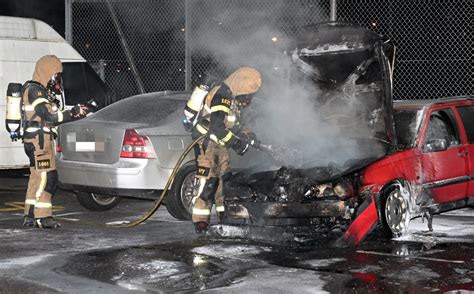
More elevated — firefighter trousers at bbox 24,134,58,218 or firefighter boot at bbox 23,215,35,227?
firefighter trousers at bbox 24,134,58,218

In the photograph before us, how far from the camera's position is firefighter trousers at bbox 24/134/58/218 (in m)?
8.86

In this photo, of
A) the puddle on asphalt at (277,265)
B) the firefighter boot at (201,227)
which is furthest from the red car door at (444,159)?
the firefighter boot at (201,227)

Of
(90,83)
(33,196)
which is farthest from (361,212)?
(90,83)

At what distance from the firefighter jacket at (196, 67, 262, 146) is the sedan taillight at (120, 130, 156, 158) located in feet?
2.93

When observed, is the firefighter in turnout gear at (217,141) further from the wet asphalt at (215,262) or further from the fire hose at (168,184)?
the wet asphalt at (215,262)

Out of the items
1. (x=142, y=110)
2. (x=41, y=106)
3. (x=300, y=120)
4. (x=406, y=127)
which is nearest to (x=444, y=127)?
(x=406, y=127)

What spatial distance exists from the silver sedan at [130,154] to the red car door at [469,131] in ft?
10.1

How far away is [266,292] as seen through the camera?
18.7ft

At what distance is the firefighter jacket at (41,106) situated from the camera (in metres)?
8.74

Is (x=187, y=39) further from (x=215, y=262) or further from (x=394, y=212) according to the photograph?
(x=215, y=262)

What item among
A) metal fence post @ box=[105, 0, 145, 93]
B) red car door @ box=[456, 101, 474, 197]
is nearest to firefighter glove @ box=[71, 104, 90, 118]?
red car door @ box=[456, 101, 474, 197]

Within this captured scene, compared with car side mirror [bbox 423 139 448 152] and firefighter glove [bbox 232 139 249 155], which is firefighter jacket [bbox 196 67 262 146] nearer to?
firefighter glove [bbox 232 139 249 155]

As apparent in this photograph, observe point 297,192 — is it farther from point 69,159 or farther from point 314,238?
point 69,159

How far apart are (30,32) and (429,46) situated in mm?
16773
